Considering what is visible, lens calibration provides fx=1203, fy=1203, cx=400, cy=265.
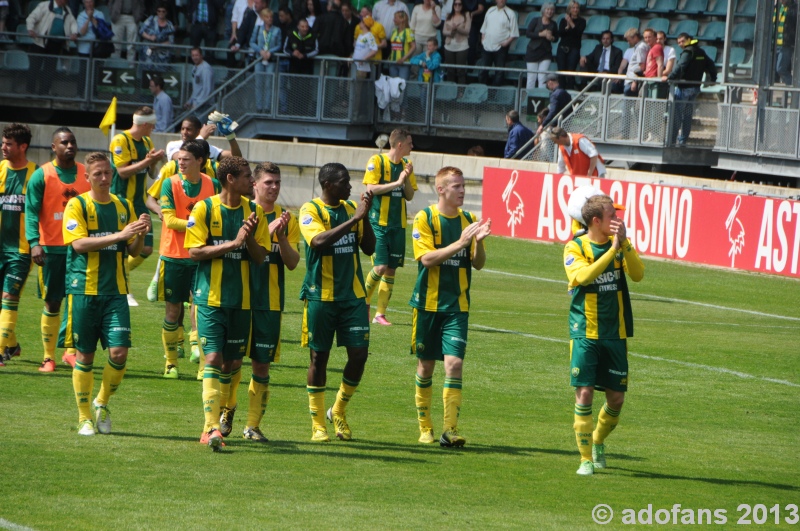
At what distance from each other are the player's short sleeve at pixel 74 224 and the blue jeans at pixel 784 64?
17676 millimetres

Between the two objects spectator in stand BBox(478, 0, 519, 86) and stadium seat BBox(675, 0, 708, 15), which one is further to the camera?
stadium seat BBox(675, 0, 708, 15)

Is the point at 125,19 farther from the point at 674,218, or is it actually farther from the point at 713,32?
the point at 674,218

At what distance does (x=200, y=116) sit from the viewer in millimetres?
26906

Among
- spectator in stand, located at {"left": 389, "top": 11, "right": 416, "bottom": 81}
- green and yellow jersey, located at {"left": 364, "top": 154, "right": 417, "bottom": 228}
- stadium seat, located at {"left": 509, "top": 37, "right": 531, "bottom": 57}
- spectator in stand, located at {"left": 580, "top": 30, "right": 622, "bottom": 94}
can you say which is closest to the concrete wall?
spectator in stand, located at {"left": 389, "top": 11, "right": 416, "bottom": 81}

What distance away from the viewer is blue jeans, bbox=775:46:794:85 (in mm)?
23484

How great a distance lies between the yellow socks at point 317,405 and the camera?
9.25 meters

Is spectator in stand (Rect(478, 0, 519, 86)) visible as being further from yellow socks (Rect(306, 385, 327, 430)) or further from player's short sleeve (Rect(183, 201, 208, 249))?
player's short sleeve (Rect(183, 201, 208, 249))

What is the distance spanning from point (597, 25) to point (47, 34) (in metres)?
13.0

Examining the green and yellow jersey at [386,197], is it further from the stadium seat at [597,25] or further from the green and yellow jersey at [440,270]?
the stadium seat at [597,25]

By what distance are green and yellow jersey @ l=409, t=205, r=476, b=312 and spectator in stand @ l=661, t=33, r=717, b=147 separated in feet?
50.7

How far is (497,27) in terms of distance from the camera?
27.6 m

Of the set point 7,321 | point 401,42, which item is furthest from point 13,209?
point 401,42

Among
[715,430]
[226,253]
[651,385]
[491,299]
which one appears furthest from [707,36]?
[226,253]

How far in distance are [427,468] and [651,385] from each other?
15.3ft
